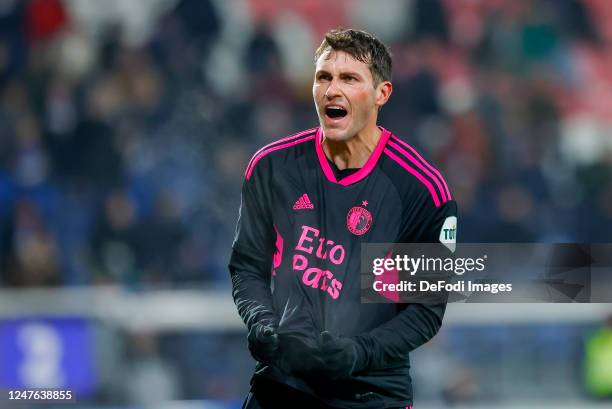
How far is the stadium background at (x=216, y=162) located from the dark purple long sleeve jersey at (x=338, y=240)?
260 centimetres

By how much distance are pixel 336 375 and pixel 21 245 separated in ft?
14.9

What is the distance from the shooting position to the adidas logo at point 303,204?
12.0 ft

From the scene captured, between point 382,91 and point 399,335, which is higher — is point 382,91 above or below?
above

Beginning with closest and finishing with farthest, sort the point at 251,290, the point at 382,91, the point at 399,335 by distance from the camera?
the point at 399,335, the point at 251,290, the point at 382,91

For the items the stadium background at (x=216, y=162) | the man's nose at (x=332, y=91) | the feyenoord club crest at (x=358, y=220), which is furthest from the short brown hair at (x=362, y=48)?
the stadium background at (x=216, y=162)

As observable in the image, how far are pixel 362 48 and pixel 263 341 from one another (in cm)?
101

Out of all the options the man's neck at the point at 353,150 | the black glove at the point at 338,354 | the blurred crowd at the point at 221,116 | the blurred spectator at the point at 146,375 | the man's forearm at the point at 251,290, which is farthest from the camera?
the blurred crowd at the point at 221,116

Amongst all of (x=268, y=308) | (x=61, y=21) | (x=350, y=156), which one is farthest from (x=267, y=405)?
(x=61, y=21)

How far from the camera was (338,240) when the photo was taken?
362 centimetres

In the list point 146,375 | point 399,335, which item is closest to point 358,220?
point 399,335

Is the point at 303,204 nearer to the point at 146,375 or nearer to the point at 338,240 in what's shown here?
the point at 338,240

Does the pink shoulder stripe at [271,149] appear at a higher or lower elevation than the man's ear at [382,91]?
lower

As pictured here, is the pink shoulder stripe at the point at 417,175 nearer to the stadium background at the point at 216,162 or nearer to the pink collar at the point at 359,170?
the pink collar at the point at 359,170

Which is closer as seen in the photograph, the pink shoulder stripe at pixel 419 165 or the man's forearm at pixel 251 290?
the man's forearm at pixel 251 290
